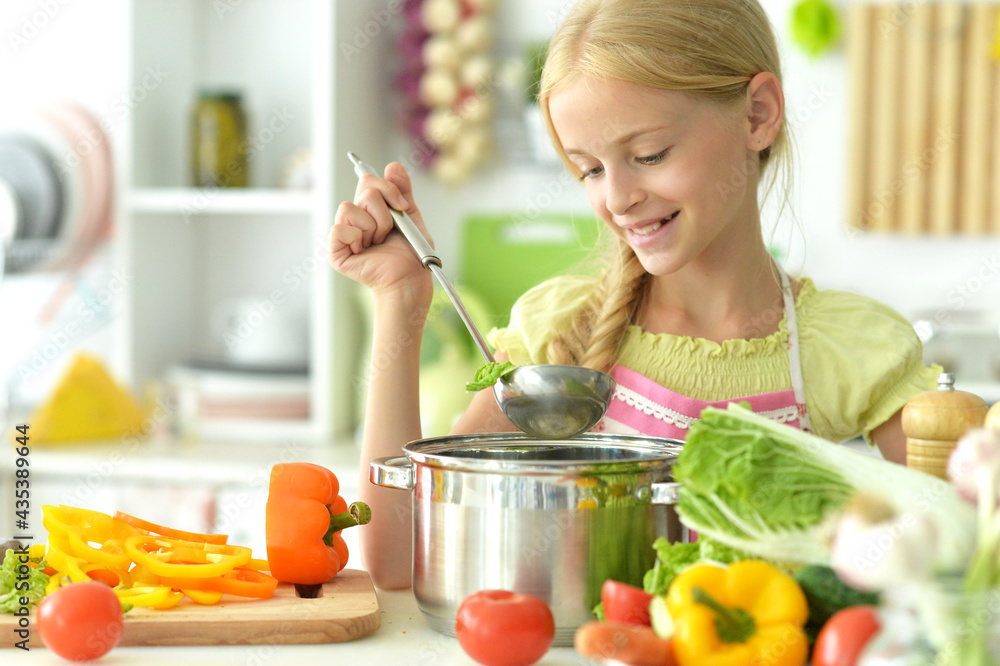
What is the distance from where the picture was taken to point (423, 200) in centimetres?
252

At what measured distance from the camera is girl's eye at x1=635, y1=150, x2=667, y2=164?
0.97m

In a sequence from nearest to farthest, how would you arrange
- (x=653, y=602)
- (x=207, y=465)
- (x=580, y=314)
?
(x=653, y=602)
(x=580, y=314)
(x=207, y=465)

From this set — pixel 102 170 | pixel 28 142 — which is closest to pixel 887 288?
pixel 102 170

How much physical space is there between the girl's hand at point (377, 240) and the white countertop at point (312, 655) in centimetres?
41

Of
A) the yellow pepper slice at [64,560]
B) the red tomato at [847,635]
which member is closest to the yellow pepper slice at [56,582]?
the yellow pepper slice at [64,560]

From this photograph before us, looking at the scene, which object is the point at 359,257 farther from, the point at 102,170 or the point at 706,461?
the point at 102,170

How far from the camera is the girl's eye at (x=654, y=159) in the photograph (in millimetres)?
966

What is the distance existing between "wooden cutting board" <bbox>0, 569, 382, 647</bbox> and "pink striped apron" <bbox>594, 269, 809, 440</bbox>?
0.44 metres

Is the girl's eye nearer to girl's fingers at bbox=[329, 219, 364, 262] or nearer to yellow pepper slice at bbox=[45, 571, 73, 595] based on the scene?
girl's fingers at bbox=[329, 219, 364, 262]

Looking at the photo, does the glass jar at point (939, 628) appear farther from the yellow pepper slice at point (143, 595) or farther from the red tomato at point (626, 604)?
the yellow pepper slice at point (143, 595)

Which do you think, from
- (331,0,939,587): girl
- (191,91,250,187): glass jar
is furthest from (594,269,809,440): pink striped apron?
(191,91,250,187): glass jar

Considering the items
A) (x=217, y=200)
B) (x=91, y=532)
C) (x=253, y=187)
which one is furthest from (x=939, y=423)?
(x=253, y=187)

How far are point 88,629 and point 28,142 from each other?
1.98 m

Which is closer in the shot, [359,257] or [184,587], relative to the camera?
[184,587]
